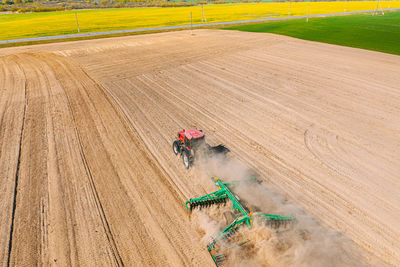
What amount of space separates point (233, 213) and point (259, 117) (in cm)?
930

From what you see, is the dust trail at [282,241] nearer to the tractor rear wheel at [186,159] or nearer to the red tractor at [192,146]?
the tractor rear wheel at [186,159]

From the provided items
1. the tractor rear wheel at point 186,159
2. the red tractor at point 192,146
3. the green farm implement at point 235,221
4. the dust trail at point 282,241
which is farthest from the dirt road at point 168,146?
the red tractor at point 192,146

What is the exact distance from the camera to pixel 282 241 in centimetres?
827

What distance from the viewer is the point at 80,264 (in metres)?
8.18

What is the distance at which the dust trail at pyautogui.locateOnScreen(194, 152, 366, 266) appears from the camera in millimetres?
7836

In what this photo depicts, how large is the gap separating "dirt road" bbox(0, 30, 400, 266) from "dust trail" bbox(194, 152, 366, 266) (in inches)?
23.6

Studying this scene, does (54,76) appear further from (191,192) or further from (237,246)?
(237,246)

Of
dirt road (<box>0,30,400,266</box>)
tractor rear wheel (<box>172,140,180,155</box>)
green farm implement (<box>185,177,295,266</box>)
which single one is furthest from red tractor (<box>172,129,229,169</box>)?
green farm implement (<box>185,177,295,266</box>)

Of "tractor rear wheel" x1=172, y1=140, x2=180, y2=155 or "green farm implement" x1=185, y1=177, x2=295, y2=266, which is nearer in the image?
"green farm implement" x1=185, y1=177, x2=295, y2=266

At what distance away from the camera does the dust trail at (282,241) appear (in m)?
7.84

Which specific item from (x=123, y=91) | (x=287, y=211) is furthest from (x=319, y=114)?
(x=123, y=91)

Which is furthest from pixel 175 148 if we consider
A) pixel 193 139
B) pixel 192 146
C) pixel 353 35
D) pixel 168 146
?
pixel 353 35

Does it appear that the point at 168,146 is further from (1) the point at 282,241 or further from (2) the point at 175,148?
(1) the point at 282,241

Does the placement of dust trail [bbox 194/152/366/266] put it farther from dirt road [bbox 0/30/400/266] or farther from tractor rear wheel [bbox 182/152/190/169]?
tractor rear wheel [bbox 182/152/190/169]
